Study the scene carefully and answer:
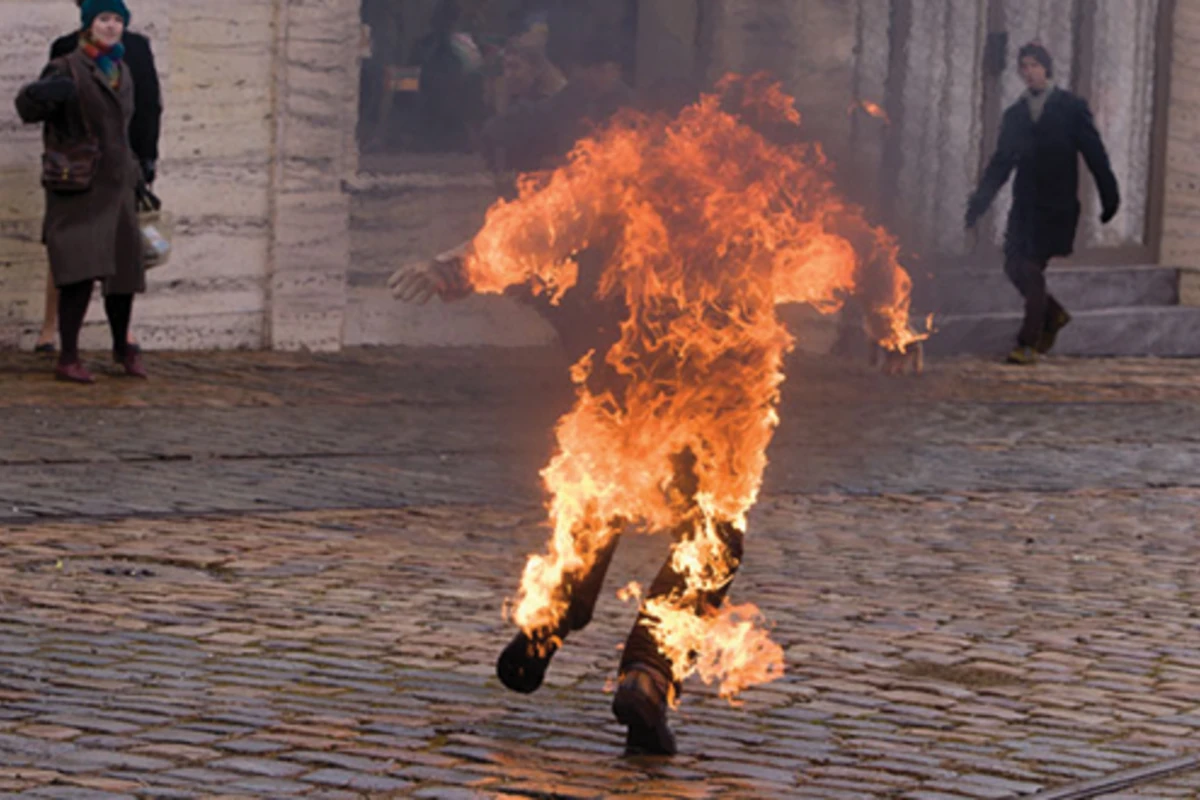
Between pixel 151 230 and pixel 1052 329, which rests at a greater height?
pixel 151 230

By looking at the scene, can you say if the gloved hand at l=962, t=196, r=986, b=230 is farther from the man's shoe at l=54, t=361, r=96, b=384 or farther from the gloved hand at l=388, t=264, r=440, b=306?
the gloved hand at l=388, t=264, r=440, b=306

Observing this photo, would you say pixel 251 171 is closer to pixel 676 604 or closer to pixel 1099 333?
pixel 1099 333

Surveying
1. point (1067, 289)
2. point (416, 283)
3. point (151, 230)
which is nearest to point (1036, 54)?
point (1067, 289)

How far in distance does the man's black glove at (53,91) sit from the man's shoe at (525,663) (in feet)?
23.1

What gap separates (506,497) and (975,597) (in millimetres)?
2553

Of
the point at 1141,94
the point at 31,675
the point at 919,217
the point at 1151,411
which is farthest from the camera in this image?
the point at 1141,94

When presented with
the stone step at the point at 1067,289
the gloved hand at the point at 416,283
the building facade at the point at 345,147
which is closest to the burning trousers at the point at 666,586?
the gloved hand at the point at 416,283

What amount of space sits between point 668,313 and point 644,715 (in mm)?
1002

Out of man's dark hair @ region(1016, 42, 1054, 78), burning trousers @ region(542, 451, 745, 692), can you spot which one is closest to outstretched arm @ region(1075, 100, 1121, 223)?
man's dark hair @ region(1016, 42, 1054, 78)

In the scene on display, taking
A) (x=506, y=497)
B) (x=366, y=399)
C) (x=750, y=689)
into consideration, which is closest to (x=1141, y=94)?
(x=366, y=399)

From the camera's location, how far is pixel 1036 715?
6727 mm

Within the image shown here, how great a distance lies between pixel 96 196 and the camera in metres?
13.1

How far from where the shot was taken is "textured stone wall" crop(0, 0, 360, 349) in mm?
15328

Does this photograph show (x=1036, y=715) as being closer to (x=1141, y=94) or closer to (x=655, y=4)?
(x=655, y=4)
